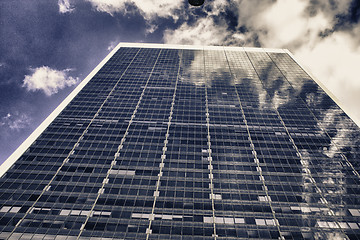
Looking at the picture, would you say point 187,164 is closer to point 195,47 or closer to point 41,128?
point 41,128

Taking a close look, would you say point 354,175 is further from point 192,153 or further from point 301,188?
point 192,153

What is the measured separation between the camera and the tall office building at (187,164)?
49000 millimetres

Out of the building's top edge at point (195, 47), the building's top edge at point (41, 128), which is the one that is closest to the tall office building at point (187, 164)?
the building's top edge at point (41, 128)

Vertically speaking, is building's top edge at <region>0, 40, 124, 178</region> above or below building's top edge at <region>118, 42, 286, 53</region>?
below

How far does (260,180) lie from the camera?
2319 inches

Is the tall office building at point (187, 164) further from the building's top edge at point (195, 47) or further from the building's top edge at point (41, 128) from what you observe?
the building's top edge at point (195, 47)

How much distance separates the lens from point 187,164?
63125mm

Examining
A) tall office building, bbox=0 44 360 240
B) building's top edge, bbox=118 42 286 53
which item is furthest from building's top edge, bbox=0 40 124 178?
building's top edge, bbox=118 42 286 53

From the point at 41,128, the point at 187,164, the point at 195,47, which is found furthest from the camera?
the point at 195,47

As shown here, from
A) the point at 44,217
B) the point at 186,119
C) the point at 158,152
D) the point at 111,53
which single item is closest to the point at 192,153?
the point at 158,152

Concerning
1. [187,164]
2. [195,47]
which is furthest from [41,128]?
[195,47]

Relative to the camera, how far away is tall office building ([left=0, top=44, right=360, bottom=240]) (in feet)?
161

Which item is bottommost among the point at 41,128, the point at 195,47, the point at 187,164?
the point at 187,164

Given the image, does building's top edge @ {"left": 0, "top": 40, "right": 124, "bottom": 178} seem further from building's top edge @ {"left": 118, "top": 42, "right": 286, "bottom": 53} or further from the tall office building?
building's top edge @ {"left": 118, "top": 42, "right": 286, "bottom": 53}
